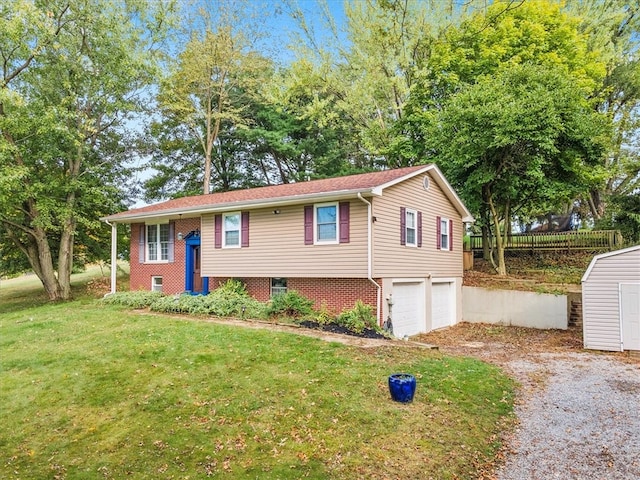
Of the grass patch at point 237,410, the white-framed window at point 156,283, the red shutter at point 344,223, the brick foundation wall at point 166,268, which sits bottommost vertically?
the grass patch at point 237,410

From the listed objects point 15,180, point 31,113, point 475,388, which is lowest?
point 475,388

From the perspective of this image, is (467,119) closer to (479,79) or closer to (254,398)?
(479,79)

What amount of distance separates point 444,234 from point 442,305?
270cm

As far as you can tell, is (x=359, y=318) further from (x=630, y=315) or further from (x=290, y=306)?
(x=630, y=315)

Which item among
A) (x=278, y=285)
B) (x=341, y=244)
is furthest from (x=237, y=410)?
(x=278, y=285)

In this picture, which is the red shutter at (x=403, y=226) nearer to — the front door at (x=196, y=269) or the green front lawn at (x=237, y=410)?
the green front lawn at (x=237, y=410)

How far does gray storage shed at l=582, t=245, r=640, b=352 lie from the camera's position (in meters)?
10.6

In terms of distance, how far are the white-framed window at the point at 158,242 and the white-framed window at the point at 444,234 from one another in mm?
11191

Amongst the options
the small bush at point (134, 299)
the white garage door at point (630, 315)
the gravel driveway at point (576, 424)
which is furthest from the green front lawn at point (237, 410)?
the small bush at point (134, 299)

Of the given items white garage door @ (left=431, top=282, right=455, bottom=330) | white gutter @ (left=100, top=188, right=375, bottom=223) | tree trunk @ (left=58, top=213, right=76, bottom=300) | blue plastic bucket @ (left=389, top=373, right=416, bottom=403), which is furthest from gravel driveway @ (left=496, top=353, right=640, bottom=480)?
tree trunk @ (left=58, top=213, right=76, bottom=300)

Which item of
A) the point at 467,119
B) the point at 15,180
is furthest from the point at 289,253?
the point at 15,180

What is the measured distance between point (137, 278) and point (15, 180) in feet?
19.4

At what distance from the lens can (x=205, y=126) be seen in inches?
1060

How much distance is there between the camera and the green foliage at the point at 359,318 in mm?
11195
